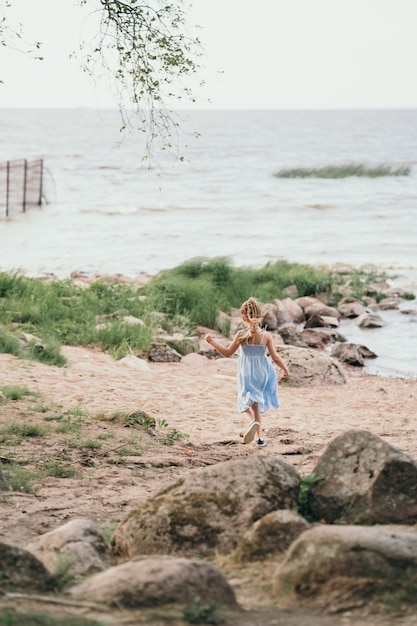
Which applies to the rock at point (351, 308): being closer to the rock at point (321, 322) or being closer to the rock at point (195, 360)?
the rock at point (321, 322)

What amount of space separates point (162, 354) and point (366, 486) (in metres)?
9.00

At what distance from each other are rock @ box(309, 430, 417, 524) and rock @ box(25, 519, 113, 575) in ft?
4.38

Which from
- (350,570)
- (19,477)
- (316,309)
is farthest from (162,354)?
(350,570)

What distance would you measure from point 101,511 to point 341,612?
10.9 ft

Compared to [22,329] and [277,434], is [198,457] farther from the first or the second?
[22,329]

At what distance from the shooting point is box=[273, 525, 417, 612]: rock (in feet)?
14.2

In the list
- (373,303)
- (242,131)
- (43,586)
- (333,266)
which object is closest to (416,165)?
(333,266)

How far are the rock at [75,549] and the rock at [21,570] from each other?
0.98ft

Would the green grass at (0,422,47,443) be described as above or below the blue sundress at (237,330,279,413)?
below

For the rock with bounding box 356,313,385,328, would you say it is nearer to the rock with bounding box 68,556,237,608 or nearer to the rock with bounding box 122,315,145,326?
the rock with bounding box 122,315,145,326

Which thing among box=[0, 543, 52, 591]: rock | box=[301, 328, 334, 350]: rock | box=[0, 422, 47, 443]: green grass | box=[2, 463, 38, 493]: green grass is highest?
box=[0, 543, 52, 591]: rock

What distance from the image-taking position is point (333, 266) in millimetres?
26234

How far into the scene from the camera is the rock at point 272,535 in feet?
16.7

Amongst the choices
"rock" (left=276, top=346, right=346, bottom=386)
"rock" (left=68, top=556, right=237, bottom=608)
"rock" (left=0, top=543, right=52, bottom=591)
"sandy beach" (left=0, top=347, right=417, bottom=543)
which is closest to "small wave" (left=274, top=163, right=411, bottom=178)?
"sandy beach" (left=0, top=347, right=417, bottom=543)
